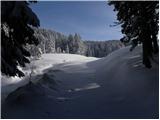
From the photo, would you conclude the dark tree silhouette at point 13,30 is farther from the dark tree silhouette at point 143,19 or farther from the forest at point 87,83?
the dark tree silhouette at point 143,19

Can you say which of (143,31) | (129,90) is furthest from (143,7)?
(129,90)

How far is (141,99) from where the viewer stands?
14570 millimetres

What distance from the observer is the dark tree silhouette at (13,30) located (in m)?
12.0

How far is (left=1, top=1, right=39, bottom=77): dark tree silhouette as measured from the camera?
39.5ft

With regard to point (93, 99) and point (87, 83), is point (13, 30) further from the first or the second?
point (87, 83)

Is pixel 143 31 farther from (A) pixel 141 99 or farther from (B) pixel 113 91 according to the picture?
(A) pixel 141 99

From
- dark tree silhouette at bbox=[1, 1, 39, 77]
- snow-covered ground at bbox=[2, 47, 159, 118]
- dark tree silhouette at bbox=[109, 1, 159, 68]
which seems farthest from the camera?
dark tree silhouette at bbox=[109, 1, 159, 68]

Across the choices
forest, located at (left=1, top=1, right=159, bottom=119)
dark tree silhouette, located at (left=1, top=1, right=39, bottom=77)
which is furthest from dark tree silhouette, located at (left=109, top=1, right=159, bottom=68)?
dark tree silhouette, located at (left=1, top=1, right=39, bottom=77)

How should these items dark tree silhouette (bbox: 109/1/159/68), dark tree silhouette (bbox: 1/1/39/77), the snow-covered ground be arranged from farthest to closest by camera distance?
dark tree silhouette (bbox: 109/1/159/68) < the snow-covered ground < dark tree silhouette (bbox: 1/1/39/77)

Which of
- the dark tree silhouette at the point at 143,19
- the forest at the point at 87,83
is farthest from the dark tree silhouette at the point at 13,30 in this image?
the dark tree silhouette at the point at 143,19

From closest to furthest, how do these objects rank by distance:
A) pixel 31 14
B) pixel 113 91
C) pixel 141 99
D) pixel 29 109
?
pixel 31 14 → pixel 29 109 → pixel 141 99 → pixel 113 91

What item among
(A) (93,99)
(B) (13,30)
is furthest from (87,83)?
(B) (13,30)

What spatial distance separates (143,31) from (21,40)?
8.33m

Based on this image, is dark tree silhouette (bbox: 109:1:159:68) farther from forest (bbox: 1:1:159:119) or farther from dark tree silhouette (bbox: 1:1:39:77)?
dark tree silhouette (bbox: 1:1:39:77)
